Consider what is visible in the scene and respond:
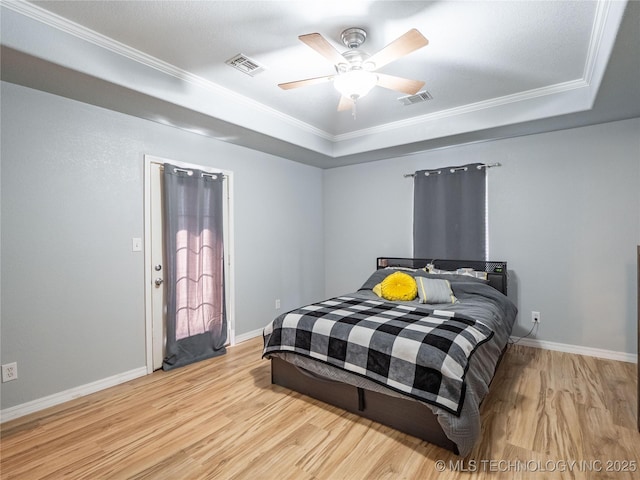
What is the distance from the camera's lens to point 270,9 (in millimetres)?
1995

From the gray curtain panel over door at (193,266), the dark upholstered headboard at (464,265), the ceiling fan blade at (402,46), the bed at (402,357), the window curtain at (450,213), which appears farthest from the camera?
the window curtain at (450,213)

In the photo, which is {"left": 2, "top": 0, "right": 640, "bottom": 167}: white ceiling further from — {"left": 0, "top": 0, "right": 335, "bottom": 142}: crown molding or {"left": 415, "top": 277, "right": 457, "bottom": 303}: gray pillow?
{"left": 415, "top": 277, "right": 457, "bottom": 303}: gray pillow

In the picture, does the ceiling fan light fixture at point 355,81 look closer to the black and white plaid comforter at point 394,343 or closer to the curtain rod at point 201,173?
the black and white plaid comforter at point 394,343

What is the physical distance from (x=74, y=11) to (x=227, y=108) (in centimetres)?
126

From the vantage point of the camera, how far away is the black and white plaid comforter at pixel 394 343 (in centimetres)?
191

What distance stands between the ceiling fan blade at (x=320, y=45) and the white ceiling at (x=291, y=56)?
27 centimetres

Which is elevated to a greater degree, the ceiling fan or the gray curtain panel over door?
the ceiling fan

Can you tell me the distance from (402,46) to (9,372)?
3368 millimetres

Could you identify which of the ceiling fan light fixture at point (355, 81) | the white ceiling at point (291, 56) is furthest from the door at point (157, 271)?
the ceiling fan light fixture at point (355, 81)

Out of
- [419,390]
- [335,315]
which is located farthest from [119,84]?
[419,390]

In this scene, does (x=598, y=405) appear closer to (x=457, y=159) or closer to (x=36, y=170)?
(x=457, y=159)

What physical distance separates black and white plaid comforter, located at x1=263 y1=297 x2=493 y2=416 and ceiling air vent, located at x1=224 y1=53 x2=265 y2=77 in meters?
2.03

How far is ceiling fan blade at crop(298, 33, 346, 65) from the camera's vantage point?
5.85ft

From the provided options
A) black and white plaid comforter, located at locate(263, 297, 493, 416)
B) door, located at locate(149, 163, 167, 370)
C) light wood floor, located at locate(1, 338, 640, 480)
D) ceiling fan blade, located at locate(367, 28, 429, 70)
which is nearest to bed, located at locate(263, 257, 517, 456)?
black and white plaid comforter, located at locate(263, 297, 493, 416)
